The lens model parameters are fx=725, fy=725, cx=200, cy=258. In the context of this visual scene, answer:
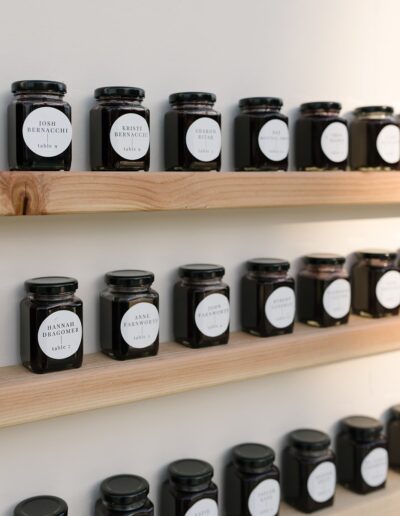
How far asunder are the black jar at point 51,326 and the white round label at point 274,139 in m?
0.37

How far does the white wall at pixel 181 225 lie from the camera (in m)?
1.03

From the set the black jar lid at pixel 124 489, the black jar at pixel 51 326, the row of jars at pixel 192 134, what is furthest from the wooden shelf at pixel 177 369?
the row of jars at pixel 192 134

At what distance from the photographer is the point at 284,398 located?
1303mm

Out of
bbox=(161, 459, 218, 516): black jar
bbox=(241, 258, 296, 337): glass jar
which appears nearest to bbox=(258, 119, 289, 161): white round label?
bbox=(241, 258, 296, 337): glass jar

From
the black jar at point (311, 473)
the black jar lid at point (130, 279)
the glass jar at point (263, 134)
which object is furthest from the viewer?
the black jar at point (311, 473)

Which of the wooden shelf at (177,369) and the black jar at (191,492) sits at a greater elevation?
the wooden shelf at (177,369)

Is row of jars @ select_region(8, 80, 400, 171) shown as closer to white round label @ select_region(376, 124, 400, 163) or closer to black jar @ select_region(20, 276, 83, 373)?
white round label @ select_region(376, 124, 400, 163)

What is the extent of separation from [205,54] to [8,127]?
0.35 metres

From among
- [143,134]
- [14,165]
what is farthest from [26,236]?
[143,134]

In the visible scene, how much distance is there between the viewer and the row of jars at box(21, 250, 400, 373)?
97 centimetres

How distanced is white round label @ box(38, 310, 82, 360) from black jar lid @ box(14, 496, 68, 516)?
0.21m

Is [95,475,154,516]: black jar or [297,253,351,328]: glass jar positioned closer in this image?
[95,475,154,516]: black jar

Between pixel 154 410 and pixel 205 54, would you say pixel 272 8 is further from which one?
pixel 154 410

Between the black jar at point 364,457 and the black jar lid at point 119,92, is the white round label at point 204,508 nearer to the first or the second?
the black jar at point 364,457
